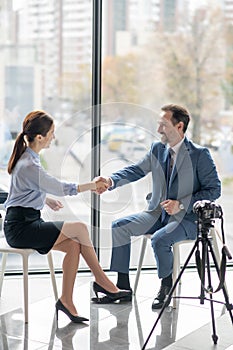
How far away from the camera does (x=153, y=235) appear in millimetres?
3482

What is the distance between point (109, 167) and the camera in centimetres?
411

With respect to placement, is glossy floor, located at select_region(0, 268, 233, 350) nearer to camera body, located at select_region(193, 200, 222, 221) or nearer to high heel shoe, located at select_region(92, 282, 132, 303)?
high heel shoe, located at select_region(92, 282, 132, 303)


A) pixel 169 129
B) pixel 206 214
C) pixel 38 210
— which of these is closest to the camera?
pixel 206 214

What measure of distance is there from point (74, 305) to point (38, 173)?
0.74 meters

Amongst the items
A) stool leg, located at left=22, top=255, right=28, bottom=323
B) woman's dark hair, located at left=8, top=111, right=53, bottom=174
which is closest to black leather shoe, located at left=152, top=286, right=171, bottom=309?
stool leg, located at left=22, top=255, right=28, bottom=323

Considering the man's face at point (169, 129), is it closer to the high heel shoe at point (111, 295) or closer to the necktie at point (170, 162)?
the necktie at point (170, 162)

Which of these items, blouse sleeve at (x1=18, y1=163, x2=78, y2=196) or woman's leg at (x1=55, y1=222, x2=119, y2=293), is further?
woman's leg at (x1=55, y1=222, x2=119, y2=293)

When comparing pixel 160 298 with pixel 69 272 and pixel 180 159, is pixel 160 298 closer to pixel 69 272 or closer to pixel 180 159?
pixel 69 272

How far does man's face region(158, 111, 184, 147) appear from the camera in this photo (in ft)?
11.6

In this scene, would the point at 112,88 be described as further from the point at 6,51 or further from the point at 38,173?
the point at 38,173

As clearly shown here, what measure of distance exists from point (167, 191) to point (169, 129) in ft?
1.13

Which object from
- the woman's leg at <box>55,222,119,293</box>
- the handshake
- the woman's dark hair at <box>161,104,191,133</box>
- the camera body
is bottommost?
the woman's leg at <box>55,222,119,293</box>

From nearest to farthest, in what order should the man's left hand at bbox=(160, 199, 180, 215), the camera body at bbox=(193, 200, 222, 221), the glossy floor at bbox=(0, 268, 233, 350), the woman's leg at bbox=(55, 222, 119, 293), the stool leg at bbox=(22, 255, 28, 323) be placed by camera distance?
1. the camera body at bbox=(193, 200, 222, 221)
2. the glossy floor at bbox=(0, 268, 233, 350)
3. the stool leg at bbox=(22, 255, 28, 323)
4. the woman's leg at bbox=(55, 222, 119, 293)
5. the man's left hand at bbox=(160, 199, 180, 215)

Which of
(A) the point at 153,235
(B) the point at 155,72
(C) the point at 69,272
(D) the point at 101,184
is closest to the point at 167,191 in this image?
(A) the point at 153,235
